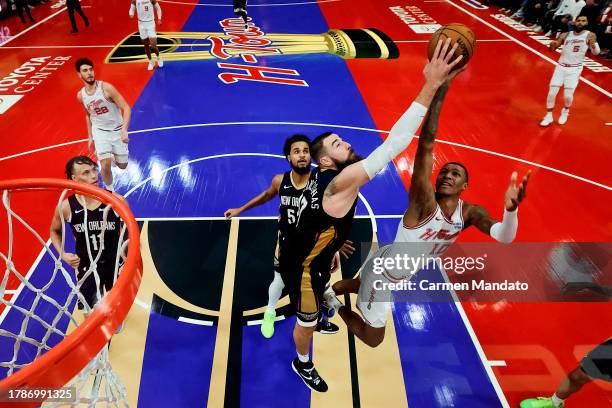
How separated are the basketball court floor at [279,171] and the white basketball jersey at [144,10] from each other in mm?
1253

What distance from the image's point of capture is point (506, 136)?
7898 millimetres

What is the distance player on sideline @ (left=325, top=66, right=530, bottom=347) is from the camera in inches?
110

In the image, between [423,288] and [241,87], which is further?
[241,87]

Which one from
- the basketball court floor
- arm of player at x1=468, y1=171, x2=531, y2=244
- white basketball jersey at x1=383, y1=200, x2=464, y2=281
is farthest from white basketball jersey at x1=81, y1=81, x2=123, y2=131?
arm of player at x1=468, y1=171, x2=531, y2=244

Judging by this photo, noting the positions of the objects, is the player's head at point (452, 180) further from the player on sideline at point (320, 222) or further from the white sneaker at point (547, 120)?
the white sneaker at point (547, 120)

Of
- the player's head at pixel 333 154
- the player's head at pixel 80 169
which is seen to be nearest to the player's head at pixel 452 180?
the player's head at pixel 333 154

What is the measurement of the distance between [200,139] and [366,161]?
5585 mm

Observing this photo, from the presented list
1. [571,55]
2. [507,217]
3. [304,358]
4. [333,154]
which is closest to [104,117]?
[333,154]

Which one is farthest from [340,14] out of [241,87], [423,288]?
[423,288]

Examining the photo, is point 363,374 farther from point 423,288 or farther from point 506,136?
point 506,136

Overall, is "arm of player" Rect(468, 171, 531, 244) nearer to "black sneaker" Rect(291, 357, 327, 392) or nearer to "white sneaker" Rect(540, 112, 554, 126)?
"black sneaker" Rect(291, 357, 327, 392)

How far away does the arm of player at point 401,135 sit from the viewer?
238cm

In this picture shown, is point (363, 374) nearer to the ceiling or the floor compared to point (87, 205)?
nearer to the floor

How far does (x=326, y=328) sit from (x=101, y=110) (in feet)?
12.7
